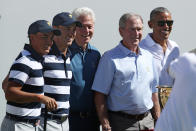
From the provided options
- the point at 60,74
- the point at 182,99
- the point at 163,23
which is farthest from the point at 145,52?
the point at 182,99

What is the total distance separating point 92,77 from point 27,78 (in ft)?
2.60

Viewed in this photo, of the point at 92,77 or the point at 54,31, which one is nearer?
the point at 54,31

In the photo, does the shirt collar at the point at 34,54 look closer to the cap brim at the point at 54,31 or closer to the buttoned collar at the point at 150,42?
the cap brim at the point at 54,31

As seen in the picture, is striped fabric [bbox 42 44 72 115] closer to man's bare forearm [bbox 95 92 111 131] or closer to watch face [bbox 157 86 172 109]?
man's bare forearm [bbox 95 92 111 131]

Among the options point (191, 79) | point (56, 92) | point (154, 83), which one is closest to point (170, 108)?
point (191, 79)

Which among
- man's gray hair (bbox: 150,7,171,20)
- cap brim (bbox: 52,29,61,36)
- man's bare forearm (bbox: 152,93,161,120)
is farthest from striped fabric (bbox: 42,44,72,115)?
man's gray hair (bbox: 150,7,171,20)

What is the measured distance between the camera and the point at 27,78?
3.46 metres

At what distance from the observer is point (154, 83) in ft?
13.9

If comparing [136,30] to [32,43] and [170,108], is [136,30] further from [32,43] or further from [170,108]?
[170,108]

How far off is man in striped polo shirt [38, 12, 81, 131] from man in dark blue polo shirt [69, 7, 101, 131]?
19 centimetres

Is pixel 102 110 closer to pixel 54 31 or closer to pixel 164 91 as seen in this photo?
pixel 164 91

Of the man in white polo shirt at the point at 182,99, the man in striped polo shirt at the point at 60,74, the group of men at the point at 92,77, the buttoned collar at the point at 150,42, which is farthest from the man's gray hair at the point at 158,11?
the man in white polo shirt at the point at 182,99

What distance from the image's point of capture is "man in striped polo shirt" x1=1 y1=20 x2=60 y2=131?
11.2ft

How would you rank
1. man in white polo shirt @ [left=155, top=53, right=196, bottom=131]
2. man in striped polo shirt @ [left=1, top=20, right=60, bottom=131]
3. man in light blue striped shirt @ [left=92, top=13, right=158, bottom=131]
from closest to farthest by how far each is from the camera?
man in white polo shirt @ [left=155, top=53, right=196, bottom=131] → man in striped polo shirt @ [left=1, top=20, right=60, bottom=131] → man in light blue striped shirt @ [left=92, top=13, right=158, bottom=131]
